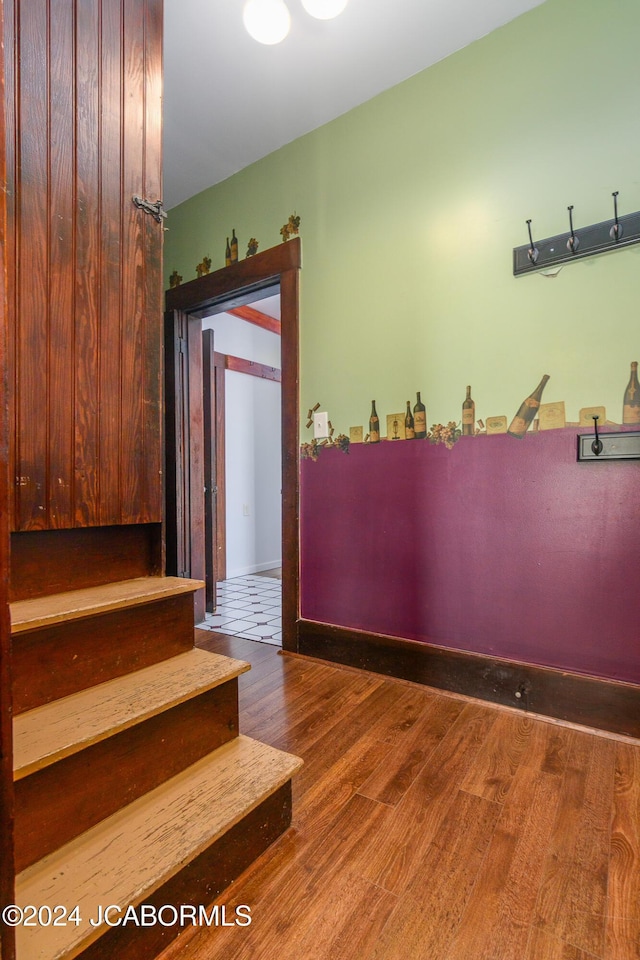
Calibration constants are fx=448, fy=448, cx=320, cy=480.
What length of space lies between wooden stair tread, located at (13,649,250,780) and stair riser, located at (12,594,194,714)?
0.03m

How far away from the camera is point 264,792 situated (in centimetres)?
109

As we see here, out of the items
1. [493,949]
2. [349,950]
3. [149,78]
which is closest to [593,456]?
[493,949]

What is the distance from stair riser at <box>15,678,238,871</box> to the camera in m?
0.83

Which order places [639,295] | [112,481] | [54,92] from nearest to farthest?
[54,92], [112,481], [639,295]

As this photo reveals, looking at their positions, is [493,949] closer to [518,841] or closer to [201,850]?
[518,841]

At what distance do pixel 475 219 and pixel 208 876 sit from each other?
2433 millimetres

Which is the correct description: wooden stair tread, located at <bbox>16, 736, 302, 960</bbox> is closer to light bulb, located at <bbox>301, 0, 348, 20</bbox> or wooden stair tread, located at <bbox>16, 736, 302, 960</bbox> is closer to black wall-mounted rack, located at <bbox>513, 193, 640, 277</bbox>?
black wall-mounted rack, located at <bbox>513, 193, 640, 277</bbox>

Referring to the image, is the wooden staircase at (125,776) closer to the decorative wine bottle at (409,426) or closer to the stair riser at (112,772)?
the stair riser at (112,772)

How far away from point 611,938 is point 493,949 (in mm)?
255

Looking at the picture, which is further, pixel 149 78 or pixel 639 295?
pixel 639 295

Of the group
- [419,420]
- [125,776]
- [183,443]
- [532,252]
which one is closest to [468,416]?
[419,420]

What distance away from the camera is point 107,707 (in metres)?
1.00

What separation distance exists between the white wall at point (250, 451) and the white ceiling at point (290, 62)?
2.03 meters

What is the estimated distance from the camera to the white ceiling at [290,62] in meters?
1.85
